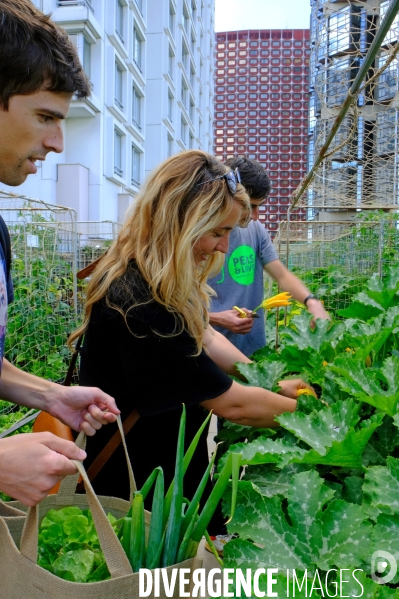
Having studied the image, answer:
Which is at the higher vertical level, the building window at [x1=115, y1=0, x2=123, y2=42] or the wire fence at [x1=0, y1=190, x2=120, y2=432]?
the building window at [x1=115, y1=0, x2=123, y2=42]

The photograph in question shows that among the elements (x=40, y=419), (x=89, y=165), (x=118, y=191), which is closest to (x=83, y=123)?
(x=89, y=165)

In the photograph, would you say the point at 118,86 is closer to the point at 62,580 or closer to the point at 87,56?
the point at 87,56

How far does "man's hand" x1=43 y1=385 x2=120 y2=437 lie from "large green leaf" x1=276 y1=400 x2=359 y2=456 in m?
0.39

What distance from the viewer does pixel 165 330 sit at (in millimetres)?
1432

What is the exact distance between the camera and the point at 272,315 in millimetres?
5867

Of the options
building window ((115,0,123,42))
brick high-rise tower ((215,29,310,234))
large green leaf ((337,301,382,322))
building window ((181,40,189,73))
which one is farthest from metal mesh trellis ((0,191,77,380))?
brick high-rise tower ((215,29,310,234))

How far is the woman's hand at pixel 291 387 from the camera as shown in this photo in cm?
153

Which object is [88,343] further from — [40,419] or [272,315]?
[272,315]

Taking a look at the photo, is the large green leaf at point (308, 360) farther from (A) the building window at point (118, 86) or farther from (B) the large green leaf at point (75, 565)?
(A) the building window at point (118, 86)

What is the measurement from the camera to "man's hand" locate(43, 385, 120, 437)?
50.0 inches

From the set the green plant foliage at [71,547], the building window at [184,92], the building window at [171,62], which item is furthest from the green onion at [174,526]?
the building window at [184,92]

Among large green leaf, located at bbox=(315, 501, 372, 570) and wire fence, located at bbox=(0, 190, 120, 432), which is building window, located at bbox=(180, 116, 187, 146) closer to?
wire fence, located at bbox=(0, 190, 120, 432)

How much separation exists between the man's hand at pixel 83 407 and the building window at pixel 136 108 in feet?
67.2

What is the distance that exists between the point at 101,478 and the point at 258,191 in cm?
204
